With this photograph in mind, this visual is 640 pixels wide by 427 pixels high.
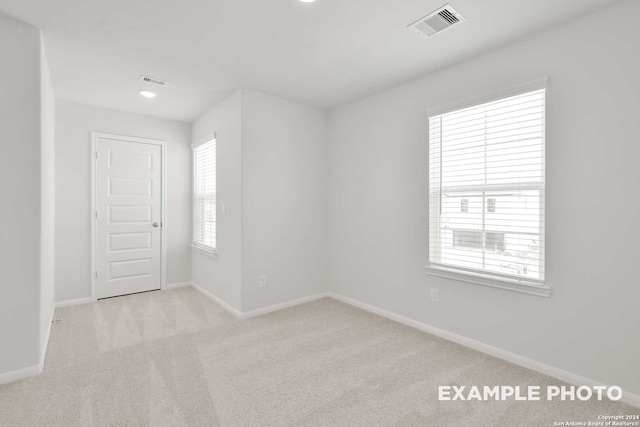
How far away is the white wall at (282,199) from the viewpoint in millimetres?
3631

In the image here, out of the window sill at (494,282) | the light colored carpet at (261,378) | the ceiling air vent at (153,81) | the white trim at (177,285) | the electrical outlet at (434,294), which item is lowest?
the light colored carpet at (261,378)

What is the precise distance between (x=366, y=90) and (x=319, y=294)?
261 cm

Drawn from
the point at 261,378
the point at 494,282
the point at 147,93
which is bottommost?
the point at 261,378

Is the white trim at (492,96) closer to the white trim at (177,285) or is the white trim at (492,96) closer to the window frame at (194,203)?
the window frame at (194,203)

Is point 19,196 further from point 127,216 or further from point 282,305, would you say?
point 282,305

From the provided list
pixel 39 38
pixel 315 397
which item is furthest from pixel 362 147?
pixel 39 38

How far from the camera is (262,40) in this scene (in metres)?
2.53

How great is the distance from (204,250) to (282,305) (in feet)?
4.60

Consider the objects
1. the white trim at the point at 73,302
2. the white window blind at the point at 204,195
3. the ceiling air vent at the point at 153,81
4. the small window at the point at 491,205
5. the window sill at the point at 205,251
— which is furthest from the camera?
the white window blind at the point at 204,195

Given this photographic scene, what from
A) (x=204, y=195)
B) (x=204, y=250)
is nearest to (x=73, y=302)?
(x=204, y=250)

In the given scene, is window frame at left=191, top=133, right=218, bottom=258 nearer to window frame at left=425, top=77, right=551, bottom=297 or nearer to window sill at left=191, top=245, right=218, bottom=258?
window sill at left=191, top=245, right=218, bottom=258

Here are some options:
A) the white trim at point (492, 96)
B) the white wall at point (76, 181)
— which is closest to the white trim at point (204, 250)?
the white wall at point (76, 181)

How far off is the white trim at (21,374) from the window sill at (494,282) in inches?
129

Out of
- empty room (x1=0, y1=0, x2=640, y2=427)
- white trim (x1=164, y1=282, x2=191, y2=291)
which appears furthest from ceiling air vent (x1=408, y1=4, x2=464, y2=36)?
white trim (x1=164, y1=282, x2=191, y2=291)
